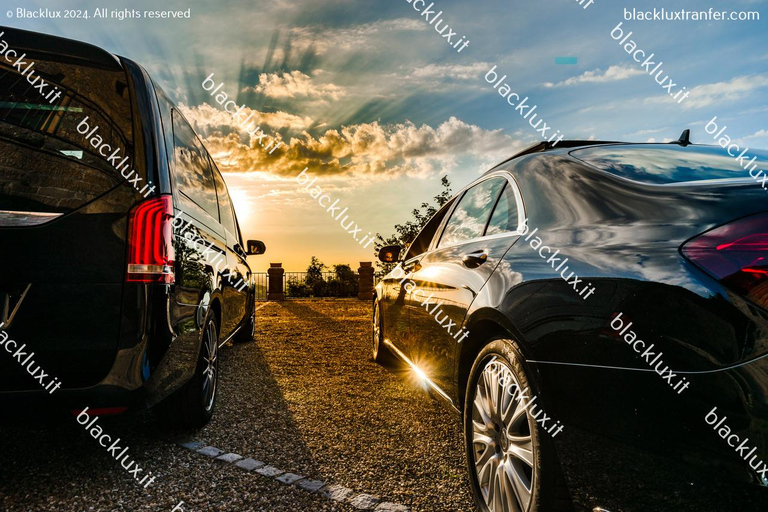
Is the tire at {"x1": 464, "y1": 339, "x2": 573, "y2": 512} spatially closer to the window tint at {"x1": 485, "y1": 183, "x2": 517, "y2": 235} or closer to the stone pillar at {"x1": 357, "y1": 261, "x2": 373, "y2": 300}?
the window tint at {"x1": 485, "y1": 183, "x2": 517, "y2": 235}

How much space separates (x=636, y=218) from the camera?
72.2 inches

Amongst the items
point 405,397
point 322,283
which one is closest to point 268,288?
point 322,283

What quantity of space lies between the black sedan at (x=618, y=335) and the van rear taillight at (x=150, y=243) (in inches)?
56.6

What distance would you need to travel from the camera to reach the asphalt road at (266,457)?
2.62 metres

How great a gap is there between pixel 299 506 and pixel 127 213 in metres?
1.55

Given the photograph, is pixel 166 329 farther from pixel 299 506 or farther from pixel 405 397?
pixel 405 397

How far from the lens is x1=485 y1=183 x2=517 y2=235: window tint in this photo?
2.68m

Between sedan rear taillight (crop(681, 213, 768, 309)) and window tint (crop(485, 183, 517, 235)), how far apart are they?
1.07 meters

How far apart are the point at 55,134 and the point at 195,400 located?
1684mm
